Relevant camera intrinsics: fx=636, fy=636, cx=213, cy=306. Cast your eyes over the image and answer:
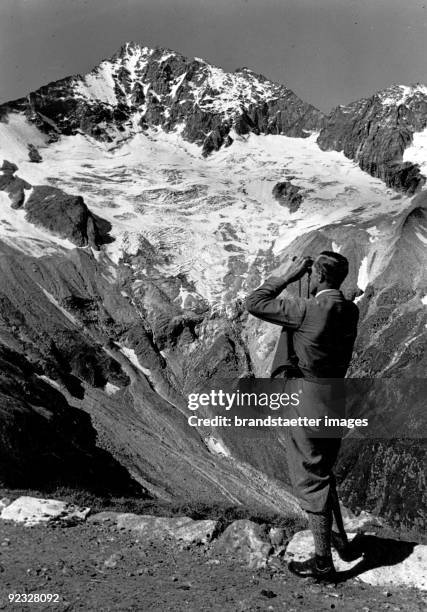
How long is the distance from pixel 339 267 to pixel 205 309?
92.5 m

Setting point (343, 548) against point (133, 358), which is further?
point (133, 358)

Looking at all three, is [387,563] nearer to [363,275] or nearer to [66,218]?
[363,275]

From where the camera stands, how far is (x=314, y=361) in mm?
7012

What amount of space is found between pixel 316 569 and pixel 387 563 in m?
1.01

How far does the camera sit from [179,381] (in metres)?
86.8

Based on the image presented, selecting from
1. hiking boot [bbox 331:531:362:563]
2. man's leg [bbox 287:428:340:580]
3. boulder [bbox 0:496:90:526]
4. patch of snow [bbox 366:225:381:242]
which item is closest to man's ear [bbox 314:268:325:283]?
man's leg [bbox 287:428:340:580]

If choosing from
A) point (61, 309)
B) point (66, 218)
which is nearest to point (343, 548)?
point (61, 309)

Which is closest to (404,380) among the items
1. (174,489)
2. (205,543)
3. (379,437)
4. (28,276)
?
(379,437)

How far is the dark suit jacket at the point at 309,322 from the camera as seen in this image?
22.9 feet

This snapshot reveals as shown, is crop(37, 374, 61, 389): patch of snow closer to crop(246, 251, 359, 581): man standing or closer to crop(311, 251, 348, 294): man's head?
crop(246, 251, 359, 581): man standing

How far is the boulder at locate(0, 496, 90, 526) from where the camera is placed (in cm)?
1023

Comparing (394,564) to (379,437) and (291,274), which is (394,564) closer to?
(291,274)

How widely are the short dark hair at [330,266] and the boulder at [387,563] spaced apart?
3.39 meters

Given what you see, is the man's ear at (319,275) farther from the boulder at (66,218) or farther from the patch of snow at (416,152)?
the patch of snow at (416,152)
